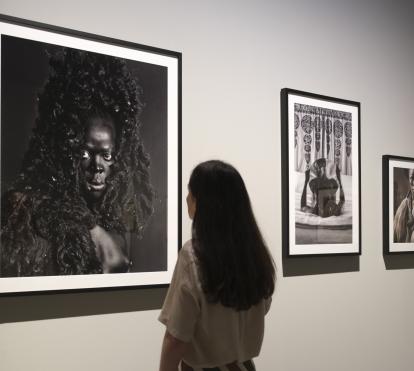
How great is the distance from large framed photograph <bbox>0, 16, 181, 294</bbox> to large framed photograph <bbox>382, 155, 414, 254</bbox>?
52.4 inches

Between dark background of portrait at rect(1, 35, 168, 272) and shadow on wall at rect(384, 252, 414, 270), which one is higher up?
dark background of portrait at rect(1, 35, 168, 272)

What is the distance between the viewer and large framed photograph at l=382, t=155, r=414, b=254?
9.43 feet

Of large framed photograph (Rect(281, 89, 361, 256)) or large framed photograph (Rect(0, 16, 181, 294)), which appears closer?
large framed photograph (Rect(0, 16, 181, 294))

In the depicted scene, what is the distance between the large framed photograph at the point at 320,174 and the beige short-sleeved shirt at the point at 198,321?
2.86ft

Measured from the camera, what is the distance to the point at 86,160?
1.88 m

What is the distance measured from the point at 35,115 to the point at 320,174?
1.37 metres

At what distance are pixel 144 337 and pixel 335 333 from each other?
107cm

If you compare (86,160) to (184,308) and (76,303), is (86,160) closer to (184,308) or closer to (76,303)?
(76,303)

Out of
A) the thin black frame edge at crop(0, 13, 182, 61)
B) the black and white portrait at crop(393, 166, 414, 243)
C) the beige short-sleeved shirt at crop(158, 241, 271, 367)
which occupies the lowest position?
the beige short-sleeved shirt at crop(158, 241, 271, 367)

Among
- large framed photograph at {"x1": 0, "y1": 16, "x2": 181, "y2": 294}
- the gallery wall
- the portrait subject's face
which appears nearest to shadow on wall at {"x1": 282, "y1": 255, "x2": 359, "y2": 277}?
the gallery wall

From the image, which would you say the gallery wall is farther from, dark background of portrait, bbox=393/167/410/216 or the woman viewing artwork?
the woman viewing artwork

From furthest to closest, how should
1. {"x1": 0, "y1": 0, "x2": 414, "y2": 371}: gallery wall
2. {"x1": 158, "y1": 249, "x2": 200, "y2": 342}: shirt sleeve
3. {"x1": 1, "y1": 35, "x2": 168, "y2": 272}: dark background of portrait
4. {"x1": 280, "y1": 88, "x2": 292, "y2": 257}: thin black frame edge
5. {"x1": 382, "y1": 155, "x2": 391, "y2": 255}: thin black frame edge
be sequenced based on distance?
1. {"x1": 382, "y1": 155, "x2": 391, "y2": 255}: thin black frame edge
2. {"x1": 280, "y1": 88, "x2": 292, "y2": 257}: thin black frame edge
3. {"x1": 0, "y1": 0, "x2": 414, "y2": 371}: gallery wall
4. {"x1": 1, "y1": 35, "x2": 168, "y2": 272}: dark background of portrait
5. {"x1": 158, "y1": 249, "x2": 200, "y2": 342}: shirt sleeve

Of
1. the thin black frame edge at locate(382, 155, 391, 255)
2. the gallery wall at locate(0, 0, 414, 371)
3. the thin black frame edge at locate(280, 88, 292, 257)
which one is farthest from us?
the thin black frame edge at locate(382, 155, 391, 255)

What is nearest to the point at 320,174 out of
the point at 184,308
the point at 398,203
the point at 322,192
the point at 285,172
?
the point at 322,192
